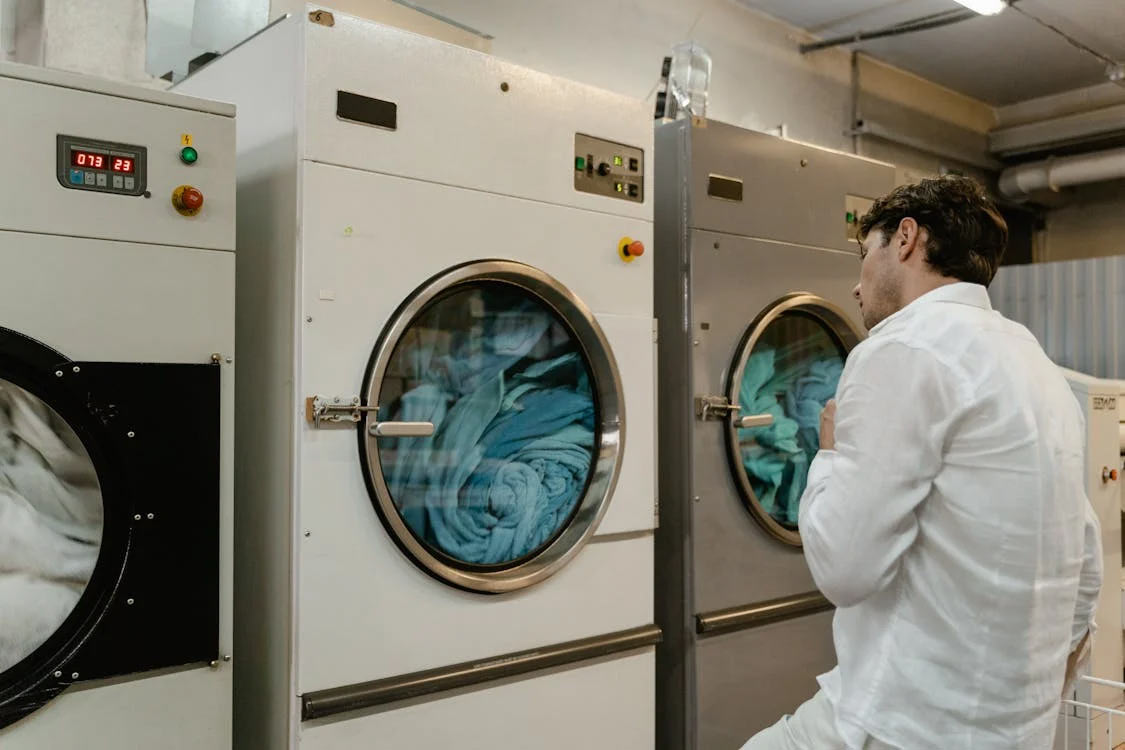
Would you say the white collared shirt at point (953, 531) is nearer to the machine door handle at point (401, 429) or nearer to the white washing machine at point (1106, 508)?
the machine door handle at point (401, 429)

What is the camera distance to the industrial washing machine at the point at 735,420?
250cm

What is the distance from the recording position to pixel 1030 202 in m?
5.83

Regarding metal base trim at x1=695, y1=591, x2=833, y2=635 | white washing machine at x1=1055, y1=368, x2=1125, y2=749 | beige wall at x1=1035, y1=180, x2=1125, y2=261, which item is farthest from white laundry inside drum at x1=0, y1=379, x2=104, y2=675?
beige wall at x1=1035, y1=180, x2=1125, y2=261

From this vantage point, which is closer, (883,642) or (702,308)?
(883,642)

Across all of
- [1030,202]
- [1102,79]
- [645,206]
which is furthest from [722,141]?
[1030,202]

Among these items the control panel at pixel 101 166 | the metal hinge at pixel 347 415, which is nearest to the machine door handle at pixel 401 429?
the metal hinge at pixel 347 415

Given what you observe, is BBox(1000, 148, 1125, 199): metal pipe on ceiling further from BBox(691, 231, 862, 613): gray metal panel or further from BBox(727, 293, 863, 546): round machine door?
BBox(691, 231, 862, 613): gray metal panel

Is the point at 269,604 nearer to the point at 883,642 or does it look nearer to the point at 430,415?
the point at 430,415

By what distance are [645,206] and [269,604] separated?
1.32 m

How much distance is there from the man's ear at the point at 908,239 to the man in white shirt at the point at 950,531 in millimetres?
135

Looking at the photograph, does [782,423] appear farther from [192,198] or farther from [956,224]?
[192,198]

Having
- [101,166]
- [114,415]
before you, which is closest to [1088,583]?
[114,415]

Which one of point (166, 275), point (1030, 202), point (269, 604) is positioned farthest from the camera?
point (1030, 202)

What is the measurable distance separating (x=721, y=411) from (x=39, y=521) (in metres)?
1.66
